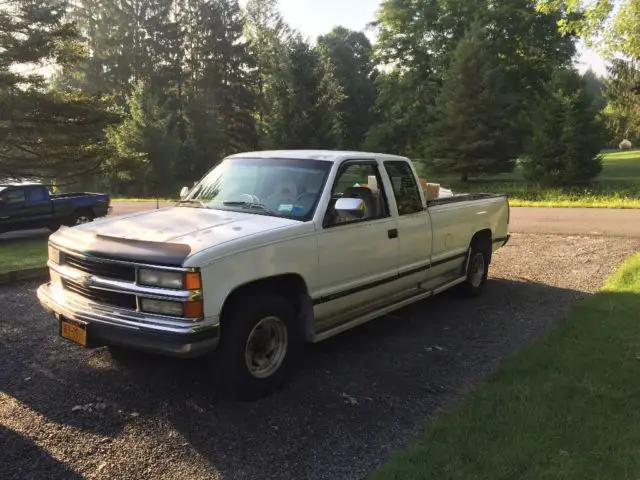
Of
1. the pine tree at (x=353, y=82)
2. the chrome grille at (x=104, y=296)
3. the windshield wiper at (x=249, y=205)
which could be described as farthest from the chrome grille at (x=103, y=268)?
the pine tree at (x=353, y=82)

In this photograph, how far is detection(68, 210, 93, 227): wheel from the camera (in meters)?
14.4

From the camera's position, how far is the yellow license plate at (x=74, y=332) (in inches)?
155

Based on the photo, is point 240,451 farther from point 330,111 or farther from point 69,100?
point 330,111

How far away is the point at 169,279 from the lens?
3.64m

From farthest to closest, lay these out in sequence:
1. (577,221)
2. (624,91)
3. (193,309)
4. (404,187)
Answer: (624,91) < (577,221) < (404,187) < (193,309)

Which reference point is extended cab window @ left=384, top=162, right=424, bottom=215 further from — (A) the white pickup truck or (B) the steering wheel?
(B) the steering wheel

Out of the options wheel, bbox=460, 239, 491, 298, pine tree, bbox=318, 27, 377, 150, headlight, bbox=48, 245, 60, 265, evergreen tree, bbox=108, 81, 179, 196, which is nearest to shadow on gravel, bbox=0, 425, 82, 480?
headlight, bbox=48, 245, 60, 265

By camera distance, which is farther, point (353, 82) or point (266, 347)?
point (353, 82)

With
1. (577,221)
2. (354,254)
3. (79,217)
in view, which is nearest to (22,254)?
(79,217)

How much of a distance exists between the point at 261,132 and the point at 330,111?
490 cm

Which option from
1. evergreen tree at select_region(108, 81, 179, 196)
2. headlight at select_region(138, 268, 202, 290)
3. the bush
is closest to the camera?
headlight at select_region(138, 268, 202, 290)

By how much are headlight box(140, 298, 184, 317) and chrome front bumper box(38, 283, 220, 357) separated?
0.11 ft

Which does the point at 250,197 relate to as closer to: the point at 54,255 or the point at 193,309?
the point at 193,309

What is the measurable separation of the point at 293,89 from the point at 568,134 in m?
15.0
